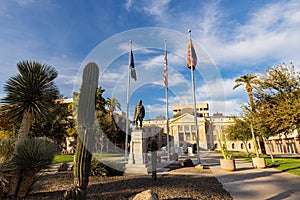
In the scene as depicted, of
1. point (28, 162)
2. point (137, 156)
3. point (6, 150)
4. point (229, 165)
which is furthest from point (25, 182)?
point (229, 165)

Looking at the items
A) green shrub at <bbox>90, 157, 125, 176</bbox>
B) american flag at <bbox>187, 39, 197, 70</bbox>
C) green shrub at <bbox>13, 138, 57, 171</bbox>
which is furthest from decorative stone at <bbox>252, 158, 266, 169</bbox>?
green shrub at <bbox>13, 138, 57, 171</bbox>

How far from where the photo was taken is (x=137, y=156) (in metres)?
13.0

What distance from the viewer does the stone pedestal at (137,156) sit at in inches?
476

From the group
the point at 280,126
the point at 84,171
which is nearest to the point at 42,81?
the point at 84,171

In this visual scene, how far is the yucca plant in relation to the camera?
5441mm

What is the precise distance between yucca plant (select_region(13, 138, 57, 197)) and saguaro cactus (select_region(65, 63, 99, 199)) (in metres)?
2.20

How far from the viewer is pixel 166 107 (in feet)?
65.2

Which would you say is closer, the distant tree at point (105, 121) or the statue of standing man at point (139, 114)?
the statue of standing man at point (139, 114)

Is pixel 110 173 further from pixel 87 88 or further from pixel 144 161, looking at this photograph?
pixel 87 88

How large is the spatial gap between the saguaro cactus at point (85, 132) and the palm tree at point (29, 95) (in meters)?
4.74

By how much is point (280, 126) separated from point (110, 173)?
12125 millimetres

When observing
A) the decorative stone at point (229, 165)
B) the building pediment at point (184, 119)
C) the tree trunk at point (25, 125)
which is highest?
the building pediment at point (184, 119)

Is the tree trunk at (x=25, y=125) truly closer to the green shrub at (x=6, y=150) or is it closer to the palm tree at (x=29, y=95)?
the palm tree at (x=29, y=95)

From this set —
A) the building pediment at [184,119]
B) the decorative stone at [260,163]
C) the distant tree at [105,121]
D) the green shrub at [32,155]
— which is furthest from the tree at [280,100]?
the building pediment at [184,119]
